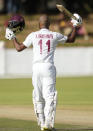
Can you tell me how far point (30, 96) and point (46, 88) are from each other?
28.5ft

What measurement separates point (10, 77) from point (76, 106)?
11391 millimetres

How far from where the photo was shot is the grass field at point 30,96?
1131cm

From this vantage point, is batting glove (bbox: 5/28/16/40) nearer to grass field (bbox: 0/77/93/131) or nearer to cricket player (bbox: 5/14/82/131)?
cricket player (bbox: 5/14/82/131)

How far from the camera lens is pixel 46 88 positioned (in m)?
10.1

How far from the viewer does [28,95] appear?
19047mm

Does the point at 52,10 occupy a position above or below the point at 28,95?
below

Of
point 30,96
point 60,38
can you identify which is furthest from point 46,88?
point 30,96

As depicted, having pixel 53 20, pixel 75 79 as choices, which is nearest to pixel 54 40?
pixel 75 79

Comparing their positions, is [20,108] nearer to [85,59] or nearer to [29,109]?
[29,109]

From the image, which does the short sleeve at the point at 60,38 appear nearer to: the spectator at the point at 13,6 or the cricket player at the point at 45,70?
the cricket player at the point at 45,70

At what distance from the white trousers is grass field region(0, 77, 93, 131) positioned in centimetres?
58

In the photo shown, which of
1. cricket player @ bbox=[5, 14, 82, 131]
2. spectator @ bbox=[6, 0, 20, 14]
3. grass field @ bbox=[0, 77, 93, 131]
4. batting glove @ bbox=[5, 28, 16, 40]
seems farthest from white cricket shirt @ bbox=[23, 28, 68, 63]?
spectator @ bbox=[6, 0, 20, 14]

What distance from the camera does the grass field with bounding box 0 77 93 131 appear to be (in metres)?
11.3

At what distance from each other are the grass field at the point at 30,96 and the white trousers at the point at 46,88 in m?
0.58
